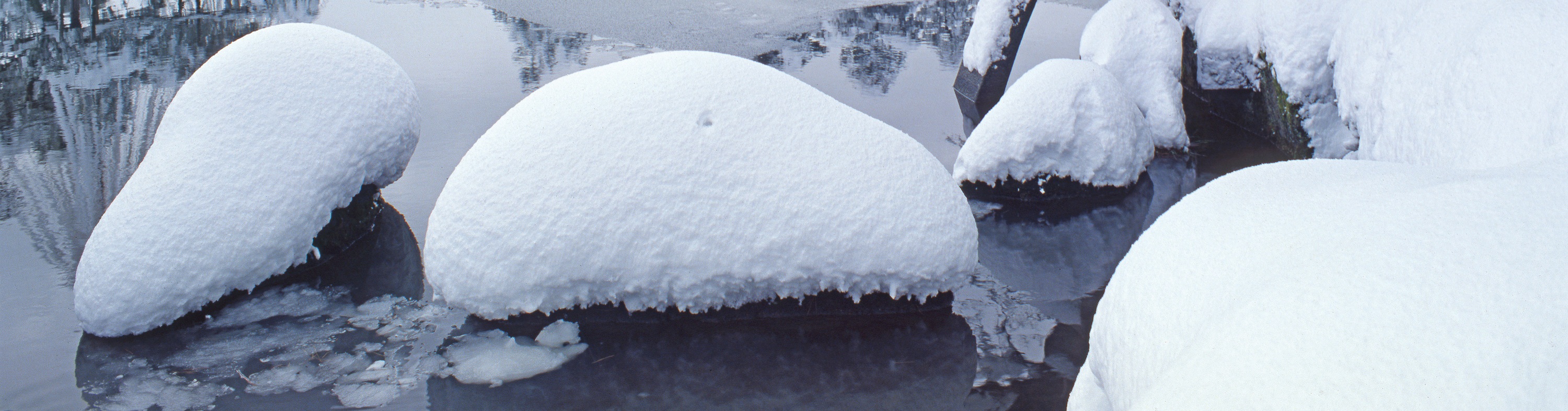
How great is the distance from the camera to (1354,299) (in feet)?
6.46

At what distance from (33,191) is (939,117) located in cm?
777

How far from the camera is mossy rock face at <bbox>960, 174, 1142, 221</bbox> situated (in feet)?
22.9

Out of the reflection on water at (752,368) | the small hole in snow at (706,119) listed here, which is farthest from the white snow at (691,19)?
the reflection on water at (752,368)

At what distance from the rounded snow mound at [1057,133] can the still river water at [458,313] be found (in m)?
0.32

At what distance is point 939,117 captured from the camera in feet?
30.6

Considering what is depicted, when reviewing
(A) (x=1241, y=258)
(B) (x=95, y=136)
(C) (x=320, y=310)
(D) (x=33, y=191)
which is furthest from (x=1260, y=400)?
(B) (x=95, y=136)

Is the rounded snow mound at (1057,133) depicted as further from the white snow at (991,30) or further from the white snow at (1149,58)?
the white snow at (991,30)

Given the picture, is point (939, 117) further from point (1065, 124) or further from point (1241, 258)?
point (1241, 258)

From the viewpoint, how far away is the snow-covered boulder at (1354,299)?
1.74 metres

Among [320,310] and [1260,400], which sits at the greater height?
[1260,400]

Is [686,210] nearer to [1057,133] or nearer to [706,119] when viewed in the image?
[706,119]

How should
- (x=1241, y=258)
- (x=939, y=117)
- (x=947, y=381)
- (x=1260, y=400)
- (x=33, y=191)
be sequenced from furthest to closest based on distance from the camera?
1. (x=939, y=117)
2. (x=33, y=191)
3. (x=947, y=381)
4. (x=1241, y=258)
5. (x=1260, y=400)

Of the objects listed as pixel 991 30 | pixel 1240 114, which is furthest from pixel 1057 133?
pixel 1240 114

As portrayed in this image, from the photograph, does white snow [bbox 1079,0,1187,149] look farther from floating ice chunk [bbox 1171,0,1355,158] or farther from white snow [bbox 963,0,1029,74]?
white snow [bbox 963,0,1029,74]
